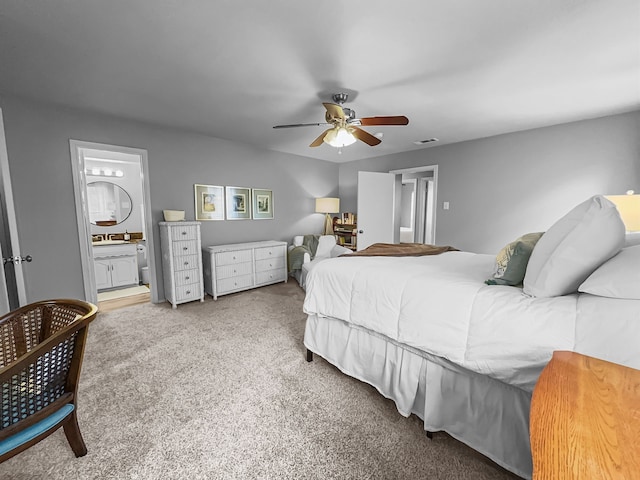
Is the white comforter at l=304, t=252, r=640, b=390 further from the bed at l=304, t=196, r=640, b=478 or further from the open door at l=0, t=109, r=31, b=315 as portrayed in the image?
the open door at l=0, t=109, r=31, b=315

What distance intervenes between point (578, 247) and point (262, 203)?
14.2 ft

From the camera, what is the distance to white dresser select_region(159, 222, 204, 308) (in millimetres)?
3535

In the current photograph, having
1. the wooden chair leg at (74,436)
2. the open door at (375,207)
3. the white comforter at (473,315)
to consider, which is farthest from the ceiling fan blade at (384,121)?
the wooden chair leg at (74,436)

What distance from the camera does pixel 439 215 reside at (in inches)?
187

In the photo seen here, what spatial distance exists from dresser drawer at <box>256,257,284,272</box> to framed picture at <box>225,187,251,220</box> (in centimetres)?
86

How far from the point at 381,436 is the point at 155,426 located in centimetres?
131

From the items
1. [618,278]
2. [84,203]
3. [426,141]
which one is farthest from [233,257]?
[618,278]

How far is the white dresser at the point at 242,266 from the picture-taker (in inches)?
154

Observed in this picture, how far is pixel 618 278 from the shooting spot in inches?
39.6

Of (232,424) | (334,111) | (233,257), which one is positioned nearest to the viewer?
(232,424)

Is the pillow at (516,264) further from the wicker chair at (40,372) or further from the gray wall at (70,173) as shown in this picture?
the gray wall at (70,173)

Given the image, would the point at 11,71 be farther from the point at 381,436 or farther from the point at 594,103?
the point at 594,103

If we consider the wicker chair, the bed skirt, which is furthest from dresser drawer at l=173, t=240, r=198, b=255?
the bed skirt

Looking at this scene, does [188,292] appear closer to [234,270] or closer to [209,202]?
[234,270]
